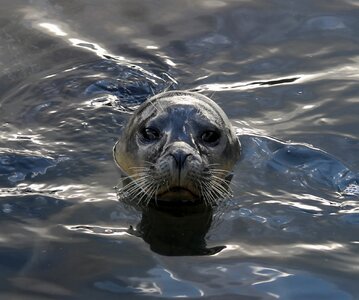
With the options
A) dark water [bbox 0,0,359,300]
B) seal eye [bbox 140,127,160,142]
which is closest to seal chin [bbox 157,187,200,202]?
dark water [bbox 0,0,359,300]

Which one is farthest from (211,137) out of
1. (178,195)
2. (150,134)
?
(178,195)

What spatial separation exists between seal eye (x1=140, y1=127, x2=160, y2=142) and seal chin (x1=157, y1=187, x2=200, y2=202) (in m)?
0.52

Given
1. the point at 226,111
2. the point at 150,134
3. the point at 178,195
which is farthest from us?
the point at 226,111

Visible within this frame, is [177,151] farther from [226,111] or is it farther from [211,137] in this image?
[226,111]

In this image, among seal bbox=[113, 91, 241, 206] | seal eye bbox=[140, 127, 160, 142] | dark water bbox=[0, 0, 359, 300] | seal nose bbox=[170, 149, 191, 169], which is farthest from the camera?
seal eye bbox=[140, 127, 160, 142]

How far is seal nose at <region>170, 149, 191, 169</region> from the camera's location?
20.7 ft

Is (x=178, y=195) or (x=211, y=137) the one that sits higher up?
(x=211, y=137)

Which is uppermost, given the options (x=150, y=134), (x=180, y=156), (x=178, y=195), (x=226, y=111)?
(x=226, y=111)

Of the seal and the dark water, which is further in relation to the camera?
the seal

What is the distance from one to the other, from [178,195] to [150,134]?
659 mm

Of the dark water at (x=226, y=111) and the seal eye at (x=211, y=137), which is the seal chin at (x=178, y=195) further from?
the seal eye at (x=211, y=137)

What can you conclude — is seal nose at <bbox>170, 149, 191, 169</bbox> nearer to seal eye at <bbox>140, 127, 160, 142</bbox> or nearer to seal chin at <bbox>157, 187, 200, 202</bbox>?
seal chin at <bbox>157, 187, 200, 202</bbox>

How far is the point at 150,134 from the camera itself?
23.0ft

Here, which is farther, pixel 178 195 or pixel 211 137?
pixel 211 137
